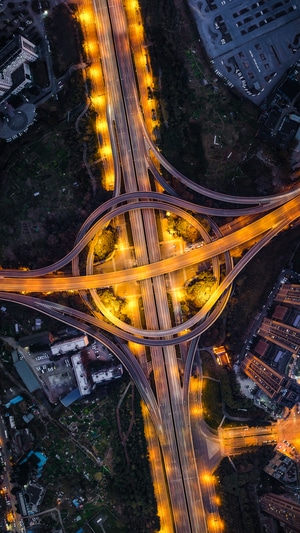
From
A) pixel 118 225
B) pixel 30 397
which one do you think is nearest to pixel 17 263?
pixel 118 225

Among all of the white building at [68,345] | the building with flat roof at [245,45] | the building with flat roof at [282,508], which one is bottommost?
the building with flat roof at [282,508]

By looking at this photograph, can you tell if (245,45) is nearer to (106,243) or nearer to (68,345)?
(106,243)

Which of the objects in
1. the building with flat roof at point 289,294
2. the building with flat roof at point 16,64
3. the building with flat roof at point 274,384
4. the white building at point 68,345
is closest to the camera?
the building with flat roof at point 274,384

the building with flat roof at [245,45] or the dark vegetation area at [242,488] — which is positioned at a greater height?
the building with flat roof at [245,45]

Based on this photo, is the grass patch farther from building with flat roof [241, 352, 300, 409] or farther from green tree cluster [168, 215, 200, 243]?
green tree cluster [168, 215, 200, 243]

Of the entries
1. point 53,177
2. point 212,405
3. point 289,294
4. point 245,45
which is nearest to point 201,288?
point 289,294

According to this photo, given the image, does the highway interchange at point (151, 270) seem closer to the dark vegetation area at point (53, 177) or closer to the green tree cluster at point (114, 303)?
the green tree cluster at point (114, 303)

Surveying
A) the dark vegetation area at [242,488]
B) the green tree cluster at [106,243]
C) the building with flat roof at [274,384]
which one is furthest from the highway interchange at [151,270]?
the building with flat roof at [274,384]
